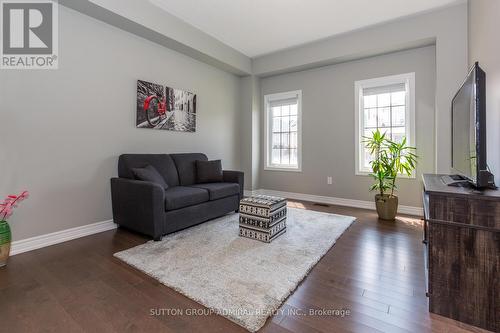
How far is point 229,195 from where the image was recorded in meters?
3.45

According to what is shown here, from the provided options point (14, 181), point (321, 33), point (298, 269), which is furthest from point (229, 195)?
point (321, 33)

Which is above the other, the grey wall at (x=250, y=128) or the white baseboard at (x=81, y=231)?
the grey wall at (x=250, y=128)

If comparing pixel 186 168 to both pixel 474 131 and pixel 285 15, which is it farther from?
pixel 474 131

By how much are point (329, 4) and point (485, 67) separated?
1.92m

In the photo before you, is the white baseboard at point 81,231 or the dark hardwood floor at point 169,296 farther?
the white baseboard at point 81,231

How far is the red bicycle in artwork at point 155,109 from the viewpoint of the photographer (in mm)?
3383

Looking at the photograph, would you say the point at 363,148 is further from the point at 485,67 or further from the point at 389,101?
the point at 485,67

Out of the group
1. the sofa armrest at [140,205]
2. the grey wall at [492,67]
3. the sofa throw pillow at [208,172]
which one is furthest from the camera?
the sofa throw pillow at [208,172]

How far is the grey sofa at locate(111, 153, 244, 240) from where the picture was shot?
8.18 feet

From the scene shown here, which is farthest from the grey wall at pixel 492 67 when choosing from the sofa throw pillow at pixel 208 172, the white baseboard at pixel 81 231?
the sofa throw pillow at pixel 208 172

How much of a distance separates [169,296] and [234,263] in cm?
61

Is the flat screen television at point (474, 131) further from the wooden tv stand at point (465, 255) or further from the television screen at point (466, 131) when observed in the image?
the wooden tv stand at point (465, 255)

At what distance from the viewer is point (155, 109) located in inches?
137

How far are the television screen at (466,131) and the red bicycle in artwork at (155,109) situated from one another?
3.47m
